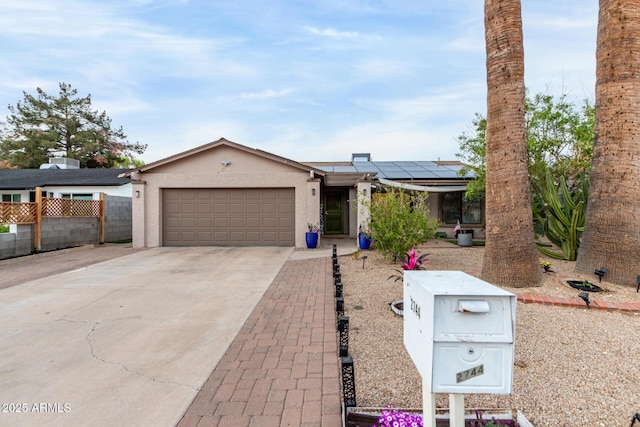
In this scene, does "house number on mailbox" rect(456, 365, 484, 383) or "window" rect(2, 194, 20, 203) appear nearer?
"house number on mailbox" rect(456, 365, 484, 383)

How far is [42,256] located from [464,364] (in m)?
12.8

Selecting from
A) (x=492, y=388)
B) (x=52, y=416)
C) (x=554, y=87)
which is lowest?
(x=52, y=416)

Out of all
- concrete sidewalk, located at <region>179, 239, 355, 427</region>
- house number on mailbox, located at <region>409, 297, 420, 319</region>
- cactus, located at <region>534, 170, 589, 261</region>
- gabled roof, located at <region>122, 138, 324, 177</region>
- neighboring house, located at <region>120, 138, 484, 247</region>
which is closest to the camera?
house number on mailbox, located at <region>409, 297, 420, 319</region>

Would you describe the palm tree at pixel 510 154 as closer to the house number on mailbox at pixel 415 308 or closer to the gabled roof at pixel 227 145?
the house number on mailbox at pixel 415 308

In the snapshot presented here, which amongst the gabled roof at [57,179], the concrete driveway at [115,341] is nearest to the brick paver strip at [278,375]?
the concrete driveway at [115,341]

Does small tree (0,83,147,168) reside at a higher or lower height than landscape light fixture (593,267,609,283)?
higher

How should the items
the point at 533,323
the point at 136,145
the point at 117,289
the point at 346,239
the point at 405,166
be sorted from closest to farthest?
the point at 533,323 → the point at 117,289 → the point at 346,239 → the point at 405,166 → the point at 136,145

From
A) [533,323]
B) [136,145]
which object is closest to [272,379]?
[533,323]

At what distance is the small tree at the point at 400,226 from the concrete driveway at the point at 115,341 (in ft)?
9.69

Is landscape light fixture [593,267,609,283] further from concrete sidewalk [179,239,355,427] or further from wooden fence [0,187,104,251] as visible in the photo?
wooden fence [0,187,104,251]

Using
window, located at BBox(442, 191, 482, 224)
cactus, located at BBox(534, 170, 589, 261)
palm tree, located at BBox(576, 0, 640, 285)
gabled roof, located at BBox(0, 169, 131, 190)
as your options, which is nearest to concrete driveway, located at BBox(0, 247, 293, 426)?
palm tree, located at BBox(576, 0, 640, 285)

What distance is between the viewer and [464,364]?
1482 millimetres

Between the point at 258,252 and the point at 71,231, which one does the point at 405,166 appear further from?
the point at 71,231

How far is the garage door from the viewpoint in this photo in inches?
495
